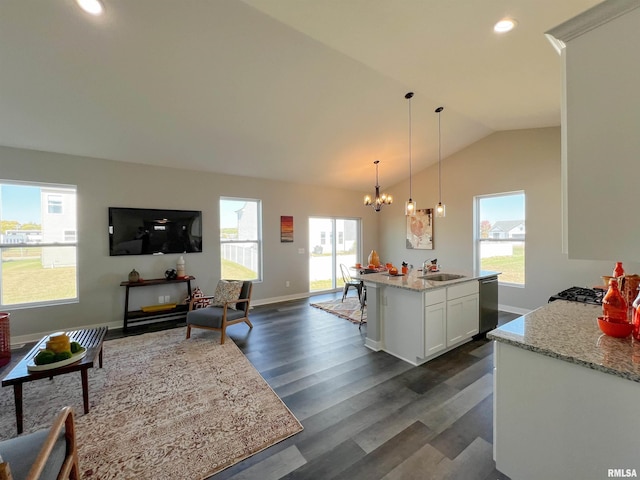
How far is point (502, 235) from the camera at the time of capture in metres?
5.15

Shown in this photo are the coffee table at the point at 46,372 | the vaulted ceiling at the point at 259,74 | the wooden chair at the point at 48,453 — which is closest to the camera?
the wooden chair at the point at 48,453

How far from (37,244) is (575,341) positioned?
20.0ft

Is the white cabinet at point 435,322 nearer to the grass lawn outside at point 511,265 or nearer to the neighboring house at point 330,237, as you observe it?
the grass lawn outside at point 511,265

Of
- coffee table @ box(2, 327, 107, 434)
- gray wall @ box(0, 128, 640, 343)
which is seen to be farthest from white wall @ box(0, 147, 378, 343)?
coffee table @ box(2, 327, 107, 434)

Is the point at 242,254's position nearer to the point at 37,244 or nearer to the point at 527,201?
the point at 37,244

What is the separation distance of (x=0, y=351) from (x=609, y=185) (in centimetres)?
554

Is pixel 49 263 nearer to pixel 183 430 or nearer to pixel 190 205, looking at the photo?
pixel 190 205

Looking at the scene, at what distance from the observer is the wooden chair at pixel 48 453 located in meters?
Result: 1.15

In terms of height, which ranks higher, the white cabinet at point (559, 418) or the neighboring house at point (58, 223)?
the neighboring house at point (58, 223)

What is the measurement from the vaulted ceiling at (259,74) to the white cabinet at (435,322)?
8.66 ft

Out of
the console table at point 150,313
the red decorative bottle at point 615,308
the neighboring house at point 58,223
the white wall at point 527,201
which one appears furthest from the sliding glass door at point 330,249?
the red decorative bottle at point 615,308

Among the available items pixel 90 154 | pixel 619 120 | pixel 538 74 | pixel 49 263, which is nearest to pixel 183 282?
pixel 49 263

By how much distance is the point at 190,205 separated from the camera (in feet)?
16.2

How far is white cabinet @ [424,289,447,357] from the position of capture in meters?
2.94
